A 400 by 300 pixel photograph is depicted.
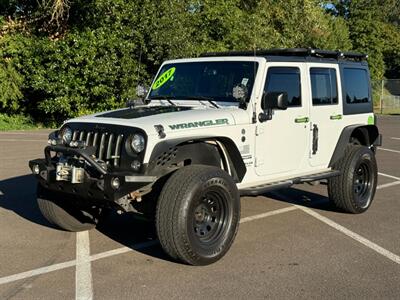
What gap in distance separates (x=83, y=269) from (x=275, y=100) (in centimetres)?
257

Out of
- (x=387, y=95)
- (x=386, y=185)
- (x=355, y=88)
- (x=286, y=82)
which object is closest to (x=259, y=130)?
(x=286, y=82)

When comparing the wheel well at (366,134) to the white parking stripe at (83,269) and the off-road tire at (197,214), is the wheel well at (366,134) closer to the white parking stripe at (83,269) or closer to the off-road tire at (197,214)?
the off-road tire at (197,214)

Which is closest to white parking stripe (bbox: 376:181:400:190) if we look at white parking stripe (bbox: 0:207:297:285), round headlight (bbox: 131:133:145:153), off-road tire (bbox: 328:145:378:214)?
off-road tire (bbox: 328:145:378:214)

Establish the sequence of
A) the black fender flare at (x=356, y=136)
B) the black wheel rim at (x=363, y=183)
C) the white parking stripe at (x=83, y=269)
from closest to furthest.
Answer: the white parking stripe at (x=83, y=269) < the black fender flare at (x=356, y=136) < the black wheel rim at (x=363, y=183)

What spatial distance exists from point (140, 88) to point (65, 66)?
42.4ft

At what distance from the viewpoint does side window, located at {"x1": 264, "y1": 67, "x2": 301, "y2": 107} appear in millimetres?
6043

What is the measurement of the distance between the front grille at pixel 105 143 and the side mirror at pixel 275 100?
1663 mm

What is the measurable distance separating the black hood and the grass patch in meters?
15.2

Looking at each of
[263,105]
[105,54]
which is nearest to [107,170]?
[263,105]

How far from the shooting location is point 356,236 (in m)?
6.01

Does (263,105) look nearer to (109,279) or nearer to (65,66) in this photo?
(109,279)

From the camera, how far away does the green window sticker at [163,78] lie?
21.9 feet

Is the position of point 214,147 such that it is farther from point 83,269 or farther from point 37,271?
point 37,271

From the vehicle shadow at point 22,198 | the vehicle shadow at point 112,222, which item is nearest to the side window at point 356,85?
the vehicle shadow at point 112,222
